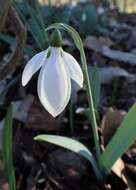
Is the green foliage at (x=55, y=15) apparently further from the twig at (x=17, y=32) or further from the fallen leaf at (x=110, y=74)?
the twig at (x=17, y=32)

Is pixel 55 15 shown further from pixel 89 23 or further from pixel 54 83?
pixel 54 83

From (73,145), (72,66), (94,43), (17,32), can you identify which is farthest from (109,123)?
(94,43)

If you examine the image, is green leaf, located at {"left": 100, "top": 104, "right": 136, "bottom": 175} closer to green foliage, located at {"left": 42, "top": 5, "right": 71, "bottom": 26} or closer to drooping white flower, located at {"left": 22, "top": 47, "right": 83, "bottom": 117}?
drooping white flower, located at {"left": 22, "top": 47, "right": 83, "bottom": 117}

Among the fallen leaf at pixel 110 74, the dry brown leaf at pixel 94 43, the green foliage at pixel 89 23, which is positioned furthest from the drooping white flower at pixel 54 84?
the green foliage at pixel 89 23

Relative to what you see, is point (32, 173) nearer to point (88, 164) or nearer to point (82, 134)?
point (88, 164)

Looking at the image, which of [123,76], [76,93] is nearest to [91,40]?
[123,76]

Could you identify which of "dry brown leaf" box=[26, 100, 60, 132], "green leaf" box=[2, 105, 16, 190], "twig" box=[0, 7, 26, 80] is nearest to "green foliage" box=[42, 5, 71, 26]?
"dry brown leaf" box=[26, 100, 60, 132]
